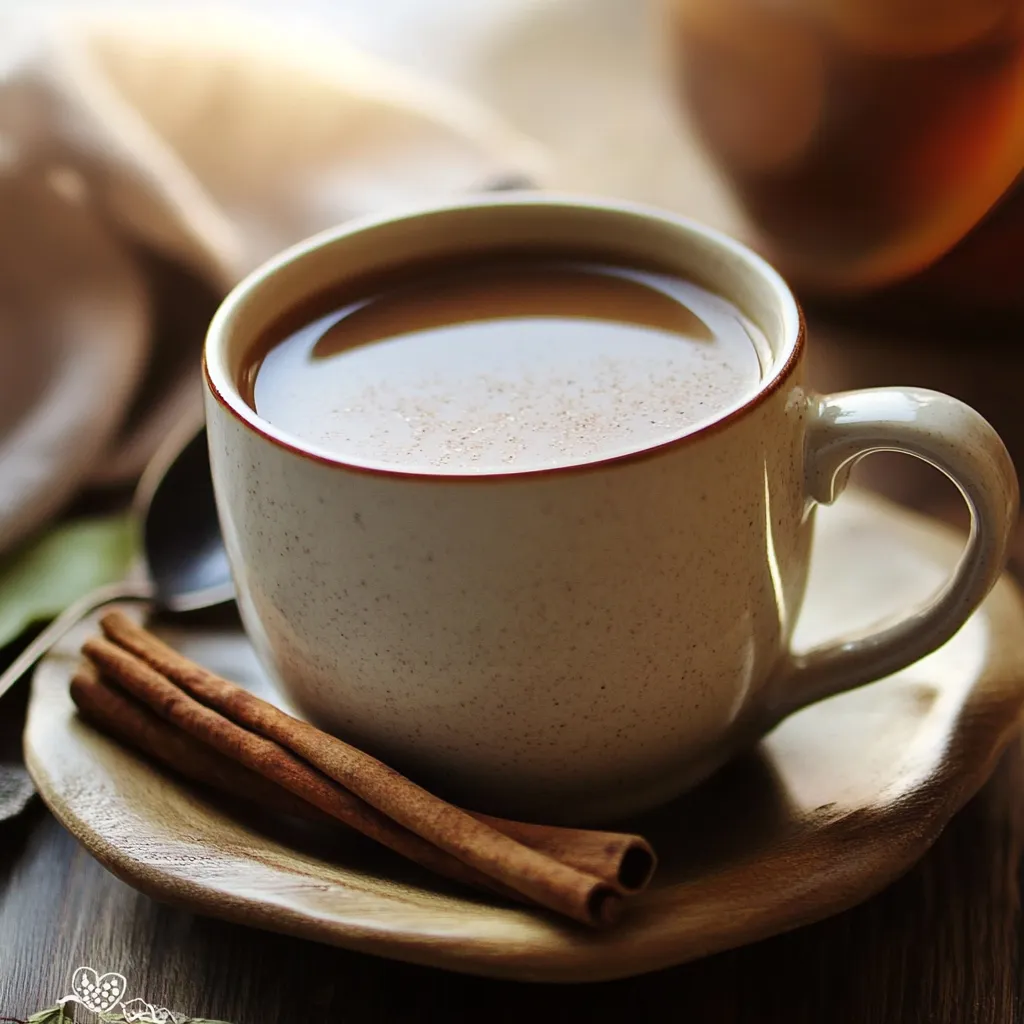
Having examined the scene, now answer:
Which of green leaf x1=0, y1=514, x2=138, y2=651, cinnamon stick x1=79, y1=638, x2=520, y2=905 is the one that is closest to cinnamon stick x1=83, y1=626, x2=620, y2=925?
cinnamon stick x1=79, y1=638, x2=520, y2=905

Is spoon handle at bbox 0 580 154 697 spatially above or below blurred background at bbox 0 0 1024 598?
below

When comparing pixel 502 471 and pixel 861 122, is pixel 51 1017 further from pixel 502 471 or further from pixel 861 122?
pixel 861 122

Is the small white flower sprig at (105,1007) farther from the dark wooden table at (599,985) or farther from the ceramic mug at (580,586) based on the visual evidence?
the ceramic mug at (580,586)

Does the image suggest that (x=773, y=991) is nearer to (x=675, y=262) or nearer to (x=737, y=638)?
(x=737, y=638)

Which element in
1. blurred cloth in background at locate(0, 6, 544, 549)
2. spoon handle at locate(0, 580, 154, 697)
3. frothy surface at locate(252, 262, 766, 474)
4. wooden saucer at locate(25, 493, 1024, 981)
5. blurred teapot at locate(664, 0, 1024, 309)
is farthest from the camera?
blurred cloth in background at locate(0, 6, 544, 549)

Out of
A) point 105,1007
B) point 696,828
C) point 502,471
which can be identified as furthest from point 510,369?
point 105,1007

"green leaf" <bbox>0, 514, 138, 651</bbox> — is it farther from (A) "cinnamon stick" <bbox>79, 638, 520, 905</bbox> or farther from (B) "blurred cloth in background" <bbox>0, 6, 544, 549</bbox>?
(A) "cinnamon stick" <bbox>79, 638, 520, 905</bbox>

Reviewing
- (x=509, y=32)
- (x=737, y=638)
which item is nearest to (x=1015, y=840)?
(x=737, y=638)
